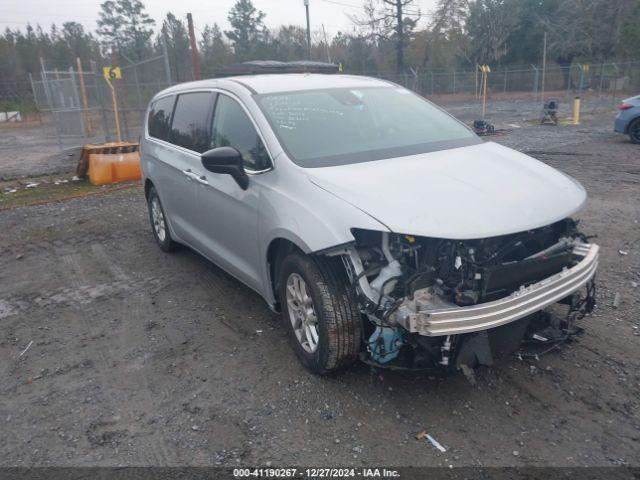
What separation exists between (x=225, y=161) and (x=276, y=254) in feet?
2.41

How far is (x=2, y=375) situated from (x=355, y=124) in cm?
317

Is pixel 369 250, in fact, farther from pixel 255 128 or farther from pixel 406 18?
pixel 406 18

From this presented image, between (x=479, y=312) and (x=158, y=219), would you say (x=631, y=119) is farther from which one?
(x=479, y=312)

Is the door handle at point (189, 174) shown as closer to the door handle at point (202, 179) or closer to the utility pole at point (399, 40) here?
the door handle at point (202, 179)

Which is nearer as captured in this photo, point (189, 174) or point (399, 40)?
point (189, 174)

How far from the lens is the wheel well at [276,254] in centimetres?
359

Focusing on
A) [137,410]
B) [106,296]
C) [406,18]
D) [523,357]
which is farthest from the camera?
[406,18]

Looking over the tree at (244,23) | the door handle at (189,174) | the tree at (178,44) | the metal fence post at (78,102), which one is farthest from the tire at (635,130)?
the tree at (244,23)

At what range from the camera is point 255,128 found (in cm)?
390

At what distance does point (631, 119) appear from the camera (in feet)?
41.2

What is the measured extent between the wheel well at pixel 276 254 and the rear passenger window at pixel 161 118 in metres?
2.37

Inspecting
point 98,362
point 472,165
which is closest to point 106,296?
point 98,362

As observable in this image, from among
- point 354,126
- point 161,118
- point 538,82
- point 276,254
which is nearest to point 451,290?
point 276,254

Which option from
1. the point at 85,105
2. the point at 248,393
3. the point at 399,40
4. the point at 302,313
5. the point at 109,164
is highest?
the point at 399,40
